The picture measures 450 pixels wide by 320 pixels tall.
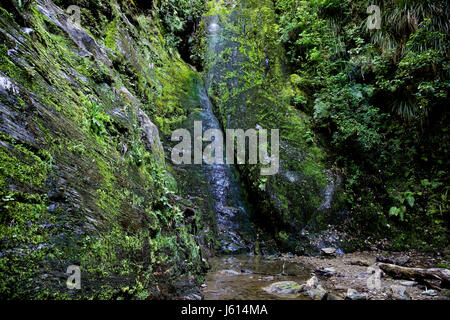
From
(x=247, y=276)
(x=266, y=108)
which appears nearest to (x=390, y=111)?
(x=266, y=108)

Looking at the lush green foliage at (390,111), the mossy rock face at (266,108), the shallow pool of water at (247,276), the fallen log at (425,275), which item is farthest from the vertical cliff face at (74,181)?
the lush green foliage at (390,111)

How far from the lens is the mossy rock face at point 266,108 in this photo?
596cm

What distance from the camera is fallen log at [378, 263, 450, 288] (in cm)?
320

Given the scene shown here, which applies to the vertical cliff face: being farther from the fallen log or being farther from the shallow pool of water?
the fallen log

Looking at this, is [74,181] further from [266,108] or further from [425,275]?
[266,108]

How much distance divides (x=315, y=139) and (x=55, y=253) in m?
7.02

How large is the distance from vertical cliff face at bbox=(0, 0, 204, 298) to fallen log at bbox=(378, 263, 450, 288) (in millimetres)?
3324

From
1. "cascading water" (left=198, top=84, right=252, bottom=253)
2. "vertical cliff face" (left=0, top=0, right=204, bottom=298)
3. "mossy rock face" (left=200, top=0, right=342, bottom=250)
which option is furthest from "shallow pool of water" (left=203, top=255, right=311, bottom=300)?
"mossy rock face" (left=200, top=0, right=342, bottom=250)

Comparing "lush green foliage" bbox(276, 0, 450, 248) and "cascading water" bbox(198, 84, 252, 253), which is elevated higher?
"lush green foliage" bbox(276, 0, 450, 248)

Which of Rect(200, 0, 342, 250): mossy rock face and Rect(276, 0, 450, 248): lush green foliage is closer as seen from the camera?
Rect(276, 0, 450, 248): lush green foliage

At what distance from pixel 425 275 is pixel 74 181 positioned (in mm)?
4899

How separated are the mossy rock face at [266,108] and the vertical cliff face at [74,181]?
3.03 m

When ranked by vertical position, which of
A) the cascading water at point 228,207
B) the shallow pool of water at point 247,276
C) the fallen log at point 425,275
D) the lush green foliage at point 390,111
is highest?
the lush green foliage at point 390,111

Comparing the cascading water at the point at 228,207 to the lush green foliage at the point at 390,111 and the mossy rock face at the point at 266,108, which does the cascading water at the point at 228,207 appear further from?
the lush green foliage at the point at 390,111
